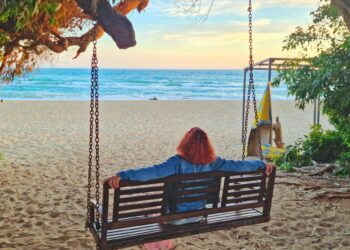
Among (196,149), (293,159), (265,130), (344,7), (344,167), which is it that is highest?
(344,7)

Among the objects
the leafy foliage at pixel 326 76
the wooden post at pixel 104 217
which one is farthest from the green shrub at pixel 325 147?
the wooden post at pixel 104 217

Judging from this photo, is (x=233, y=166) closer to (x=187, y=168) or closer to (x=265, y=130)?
(x=187, y=168)

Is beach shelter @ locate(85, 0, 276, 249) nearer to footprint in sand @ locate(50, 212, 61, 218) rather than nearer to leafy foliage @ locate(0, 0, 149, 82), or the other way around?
footprint in sand @ locate(50, 212, 61, 218)

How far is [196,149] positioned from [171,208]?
41cm

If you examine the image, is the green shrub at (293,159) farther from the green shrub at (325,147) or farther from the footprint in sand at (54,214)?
the footprint in sand at (54,214)

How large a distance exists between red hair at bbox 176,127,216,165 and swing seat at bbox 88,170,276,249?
127 mm

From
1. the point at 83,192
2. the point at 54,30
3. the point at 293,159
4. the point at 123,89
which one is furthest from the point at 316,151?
the point at 123,89

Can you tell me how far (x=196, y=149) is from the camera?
273cm

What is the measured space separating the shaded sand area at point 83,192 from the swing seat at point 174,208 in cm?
77

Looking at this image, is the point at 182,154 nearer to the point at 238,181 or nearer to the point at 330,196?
the point at 238,181

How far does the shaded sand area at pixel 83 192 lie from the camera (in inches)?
147

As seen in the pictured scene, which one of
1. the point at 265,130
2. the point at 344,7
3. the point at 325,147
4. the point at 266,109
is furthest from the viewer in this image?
the point at 265,130

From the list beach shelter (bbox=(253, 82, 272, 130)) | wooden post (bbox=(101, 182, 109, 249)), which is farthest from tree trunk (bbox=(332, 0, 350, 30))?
beach shelter (bbox=(253, 82, 272, 130))

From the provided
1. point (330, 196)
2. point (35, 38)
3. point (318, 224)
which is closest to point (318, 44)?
point (330, 196)
